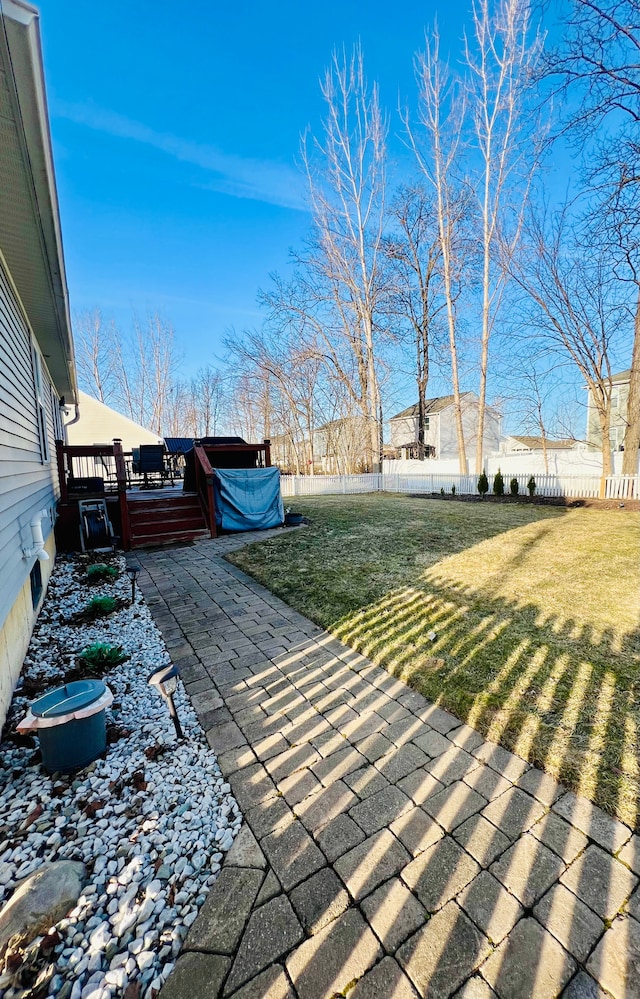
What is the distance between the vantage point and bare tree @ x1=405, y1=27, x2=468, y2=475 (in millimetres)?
14305

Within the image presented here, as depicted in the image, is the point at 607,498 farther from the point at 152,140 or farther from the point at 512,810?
the point at 152,140

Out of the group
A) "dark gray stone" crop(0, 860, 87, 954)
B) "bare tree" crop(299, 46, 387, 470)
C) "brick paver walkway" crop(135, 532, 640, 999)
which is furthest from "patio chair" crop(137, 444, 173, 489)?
"dark gray stone" crop(0, 860, 87, 954)

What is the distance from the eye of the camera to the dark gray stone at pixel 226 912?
127 cm

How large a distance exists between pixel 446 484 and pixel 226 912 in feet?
49.9

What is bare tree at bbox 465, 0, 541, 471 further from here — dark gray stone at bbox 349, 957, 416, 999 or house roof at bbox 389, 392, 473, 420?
dark gray stone at bbox 349, 957, 416, 999

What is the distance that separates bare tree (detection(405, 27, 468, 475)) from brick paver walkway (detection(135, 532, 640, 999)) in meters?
14.7

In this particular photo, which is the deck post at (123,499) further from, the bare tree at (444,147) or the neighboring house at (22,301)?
the bare tree at (444,147)

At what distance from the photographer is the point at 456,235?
15.8 metres

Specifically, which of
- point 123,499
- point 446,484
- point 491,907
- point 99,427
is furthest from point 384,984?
point 99,427

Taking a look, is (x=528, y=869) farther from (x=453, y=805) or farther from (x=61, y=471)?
(x=61, y=471)

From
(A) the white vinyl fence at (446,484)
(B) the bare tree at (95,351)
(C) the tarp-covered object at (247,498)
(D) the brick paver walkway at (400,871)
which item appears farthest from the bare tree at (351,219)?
(D) the brick paver walkway at (400,871)

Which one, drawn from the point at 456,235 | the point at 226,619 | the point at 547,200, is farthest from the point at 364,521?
the point at 456,235

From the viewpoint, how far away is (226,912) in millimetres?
1345

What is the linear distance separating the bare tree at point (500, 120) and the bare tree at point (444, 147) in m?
0.74
